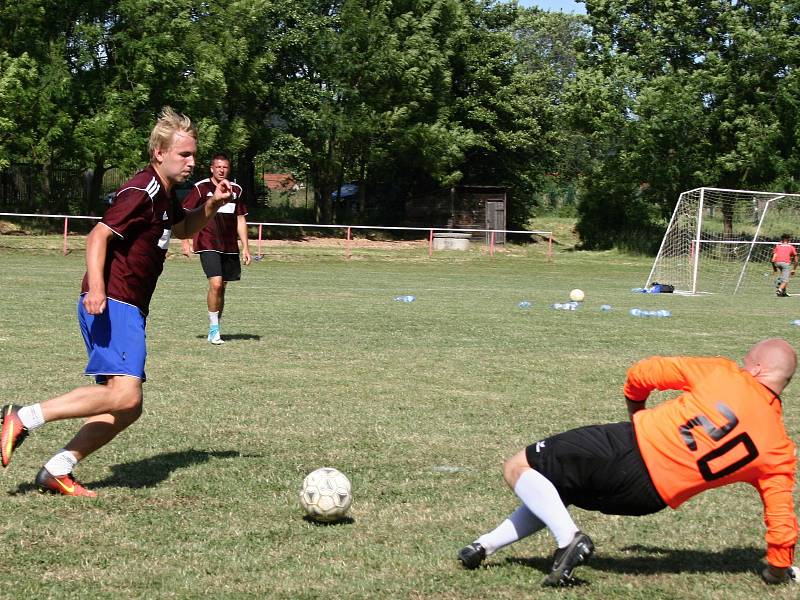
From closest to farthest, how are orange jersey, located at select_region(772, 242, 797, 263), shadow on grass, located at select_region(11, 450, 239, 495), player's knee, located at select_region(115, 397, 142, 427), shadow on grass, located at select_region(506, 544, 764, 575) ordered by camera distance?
shadow on grass, located at select_region(506, 544, 764, 575), player's knee, located at select_region(115, 397, 142, 427), shadow on grass, located at select_region(11, 450, 239, 495), orange jersey, located at select_region(772, 242, 797, 263)

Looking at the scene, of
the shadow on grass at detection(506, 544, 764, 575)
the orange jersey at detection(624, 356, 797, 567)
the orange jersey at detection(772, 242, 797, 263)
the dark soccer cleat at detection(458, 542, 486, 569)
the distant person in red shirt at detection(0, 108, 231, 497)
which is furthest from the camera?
the orange jersey at detection(772, 242, 797, 263)

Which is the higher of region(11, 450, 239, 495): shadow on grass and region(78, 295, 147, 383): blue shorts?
region(78, 295, 147, 383): blue shorts

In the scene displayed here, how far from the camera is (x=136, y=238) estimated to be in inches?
213

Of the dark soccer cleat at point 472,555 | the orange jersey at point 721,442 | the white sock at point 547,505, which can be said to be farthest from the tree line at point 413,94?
the orange jersey at point 721,442

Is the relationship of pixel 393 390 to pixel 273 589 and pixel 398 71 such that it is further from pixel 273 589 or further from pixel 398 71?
pixel 398 71

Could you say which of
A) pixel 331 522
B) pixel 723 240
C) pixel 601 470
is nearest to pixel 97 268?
pixel 331 522

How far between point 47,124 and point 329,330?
25510 millimetres

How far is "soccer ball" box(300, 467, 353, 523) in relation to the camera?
4996mm

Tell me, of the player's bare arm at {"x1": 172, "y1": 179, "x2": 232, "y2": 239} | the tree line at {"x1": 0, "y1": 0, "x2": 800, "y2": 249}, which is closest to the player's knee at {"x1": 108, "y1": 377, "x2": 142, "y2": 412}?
the player's bare arm at {"x1": 172, "y1": 179, "x2": 232, "y2": 239}

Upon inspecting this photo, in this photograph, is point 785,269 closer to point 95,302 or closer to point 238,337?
point 238,337

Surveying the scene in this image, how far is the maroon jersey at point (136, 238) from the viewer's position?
17.5 ft

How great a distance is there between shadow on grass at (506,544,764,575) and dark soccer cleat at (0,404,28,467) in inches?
102

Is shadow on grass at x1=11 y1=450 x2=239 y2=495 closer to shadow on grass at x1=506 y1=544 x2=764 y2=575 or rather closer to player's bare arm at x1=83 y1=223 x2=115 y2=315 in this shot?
player's bare arm at x1=83 y1=223 x2=115 y2=315

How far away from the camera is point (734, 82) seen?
42.2 metres
